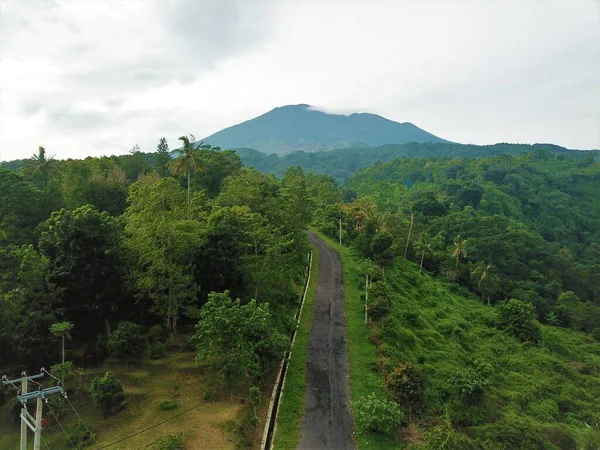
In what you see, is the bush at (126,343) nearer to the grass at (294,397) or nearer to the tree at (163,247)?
the tree at (163,247)

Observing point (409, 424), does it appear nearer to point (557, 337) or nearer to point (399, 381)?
point (399, 381)

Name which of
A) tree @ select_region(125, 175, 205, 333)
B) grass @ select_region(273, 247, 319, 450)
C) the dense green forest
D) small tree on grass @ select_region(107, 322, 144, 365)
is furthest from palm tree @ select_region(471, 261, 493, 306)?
small tree on grass @ select_region(107, 322, 144, 365)

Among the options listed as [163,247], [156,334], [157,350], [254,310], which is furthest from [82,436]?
[163,247]

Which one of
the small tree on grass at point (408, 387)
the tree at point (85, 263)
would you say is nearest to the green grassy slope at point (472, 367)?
the small tree on grass at point (408, 387)

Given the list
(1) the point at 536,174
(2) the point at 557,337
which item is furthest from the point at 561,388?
(1) the point at 536,174

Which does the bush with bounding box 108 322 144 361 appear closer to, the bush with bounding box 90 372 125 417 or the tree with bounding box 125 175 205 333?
the tree with bounding box 125 175 205 333

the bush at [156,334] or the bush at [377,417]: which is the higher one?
the bush at [156,334]
